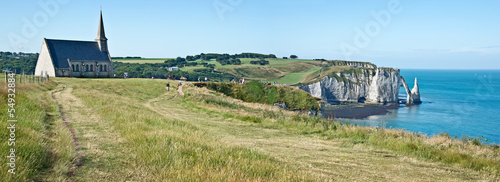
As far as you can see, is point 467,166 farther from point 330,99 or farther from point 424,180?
point 330,99

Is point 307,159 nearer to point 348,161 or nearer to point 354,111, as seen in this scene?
point 348,161

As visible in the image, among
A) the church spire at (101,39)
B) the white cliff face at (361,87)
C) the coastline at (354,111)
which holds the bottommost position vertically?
the coastline at (354,111)

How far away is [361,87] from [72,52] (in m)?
108

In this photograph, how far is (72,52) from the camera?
59.6m

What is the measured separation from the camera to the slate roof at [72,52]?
57150 millimetres

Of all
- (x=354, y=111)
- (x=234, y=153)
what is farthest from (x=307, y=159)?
(x=354, y=111)

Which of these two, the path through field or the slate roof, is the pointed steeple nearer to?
the slate roof

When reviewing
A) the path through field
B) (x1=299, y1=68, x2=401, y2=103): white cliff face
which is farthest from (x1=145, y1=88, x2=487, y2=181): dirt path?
(x1=299, y1=68, x2=401, y2=103): white cliff face

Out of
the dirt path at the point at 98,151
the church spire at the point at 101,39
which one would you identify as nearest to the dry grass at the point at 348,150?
the dirt path at the point at 98,151

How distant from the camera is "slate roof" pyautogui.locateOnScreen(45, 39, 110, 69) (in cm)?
5715

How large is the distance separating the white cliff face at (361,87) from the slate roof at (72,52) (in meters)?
79.9

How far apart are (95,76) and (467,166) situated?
63368 mm

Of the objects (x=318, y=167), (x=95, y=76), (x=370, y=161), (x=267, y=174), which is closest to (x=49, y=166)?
(x=267, y=174)

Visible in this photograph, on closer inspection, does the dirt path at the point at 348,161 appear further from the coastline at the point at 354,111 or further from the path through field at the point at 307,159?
the coastline at the point at 354,111
